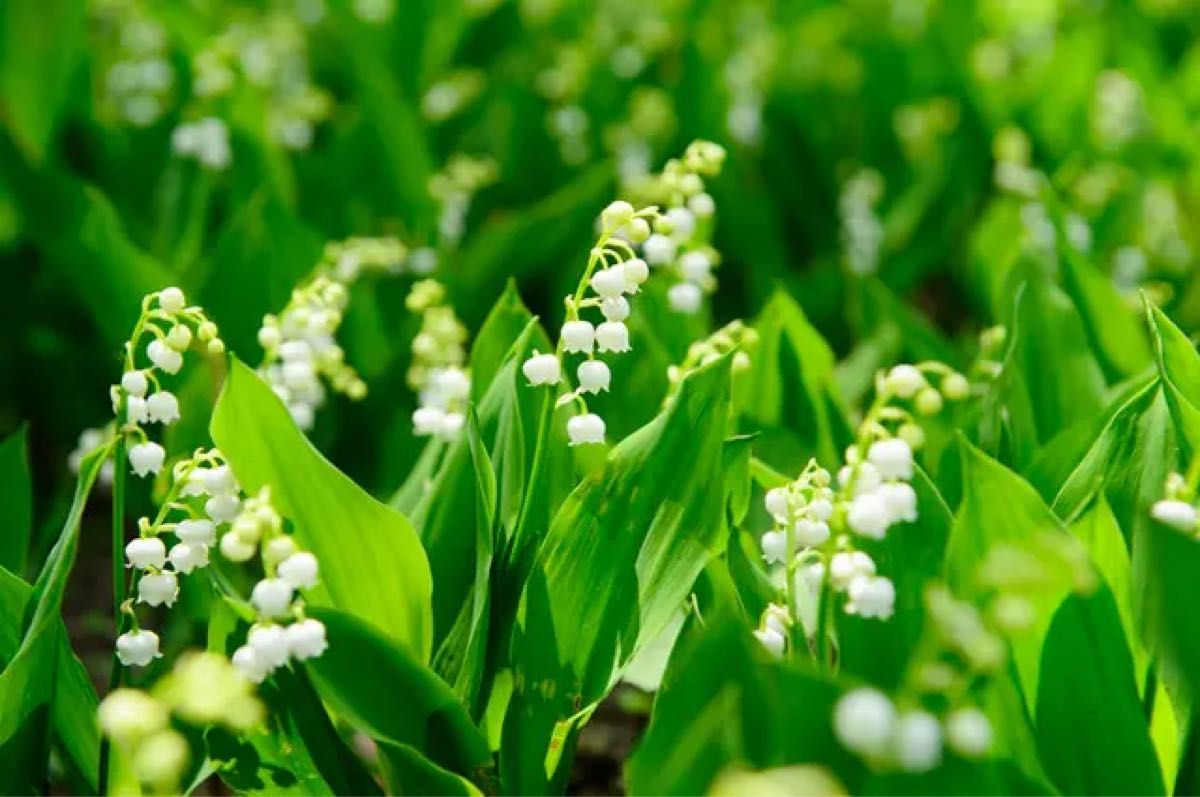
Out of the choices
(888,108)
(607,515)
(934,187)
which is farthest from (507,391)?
(888,108)

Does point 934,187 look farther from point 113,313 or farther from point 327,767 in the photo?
point 327,767

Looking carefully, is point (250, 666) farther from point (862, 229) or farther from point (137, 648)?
point (862, 229)

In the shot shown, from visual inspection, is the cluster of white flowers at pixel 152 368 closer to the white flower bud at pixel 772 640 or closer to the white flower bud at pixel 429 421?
the white flower bud at pixel 429 421

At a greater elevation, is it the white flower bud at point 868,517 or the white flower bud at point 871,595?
the white flower bud at point 868,517

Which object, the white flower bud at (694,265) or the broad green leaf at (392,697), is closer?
the broad green leaf at (392,697)

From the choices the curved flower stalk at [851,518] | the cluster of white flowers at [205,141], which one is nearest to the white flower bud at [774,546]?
the curved flower stalk at [851,518]

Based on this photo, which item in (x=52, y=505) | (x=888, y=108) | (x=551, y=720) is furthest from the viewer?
(x=888, y=108)
